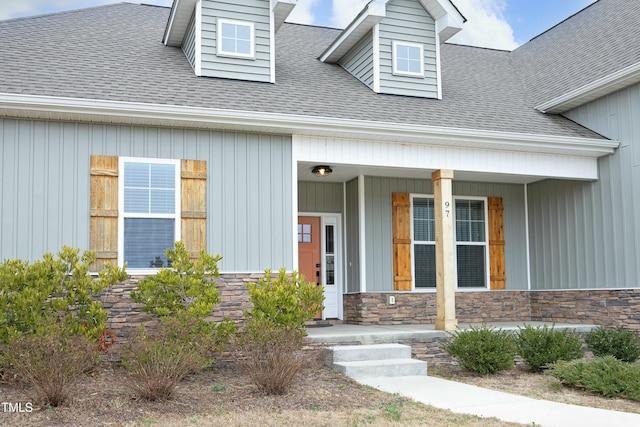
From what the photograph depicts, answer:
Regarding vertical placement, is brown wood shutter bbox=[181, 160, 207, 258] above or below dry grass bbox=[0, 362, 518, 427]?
above

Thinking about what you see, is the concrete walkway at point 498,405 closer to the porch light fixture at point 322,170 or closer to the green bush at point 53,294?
the green bush at point 53,294

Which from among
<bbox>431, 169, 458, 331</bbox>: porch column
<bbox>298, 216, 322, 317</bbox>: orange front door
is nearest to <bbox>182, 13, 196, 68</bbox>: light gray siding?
<bbox>298, 216, 322, 317</bbox>: orange front door

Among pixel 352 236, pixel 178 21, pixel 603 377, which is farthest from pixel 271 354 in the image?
pixel 178 21

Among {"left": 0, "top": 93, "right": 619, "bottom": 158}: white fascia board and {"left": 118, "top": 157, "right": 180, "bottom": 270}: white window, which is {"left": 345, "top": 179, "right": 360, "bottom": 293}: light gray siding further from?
{"left": 118, "top": 157, "right": 180, "bottom": 270}: white window

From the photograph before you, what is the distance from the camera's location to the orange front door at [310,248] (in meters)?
12.1

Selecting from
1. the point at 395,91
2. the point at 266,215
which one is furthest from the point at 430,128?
the point at 266,215

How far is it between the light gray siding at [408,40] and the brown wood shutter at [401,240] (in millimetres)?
1902

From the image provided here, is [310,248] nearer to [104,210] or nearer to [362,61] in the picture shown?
[362,61]

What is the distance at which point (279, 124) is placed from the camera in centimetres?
912

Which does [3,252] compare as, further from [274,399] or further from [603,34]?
[603,34]

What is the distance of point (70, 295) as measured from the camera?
7.62 meters

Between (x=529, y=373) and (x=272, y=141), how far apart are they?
4714 mm

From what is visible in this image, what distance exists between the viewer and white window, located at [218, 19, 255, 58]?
1045 centimetres

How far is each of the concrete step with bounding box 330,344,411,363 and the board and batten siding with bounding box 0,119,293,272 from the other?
1526 millimetres
